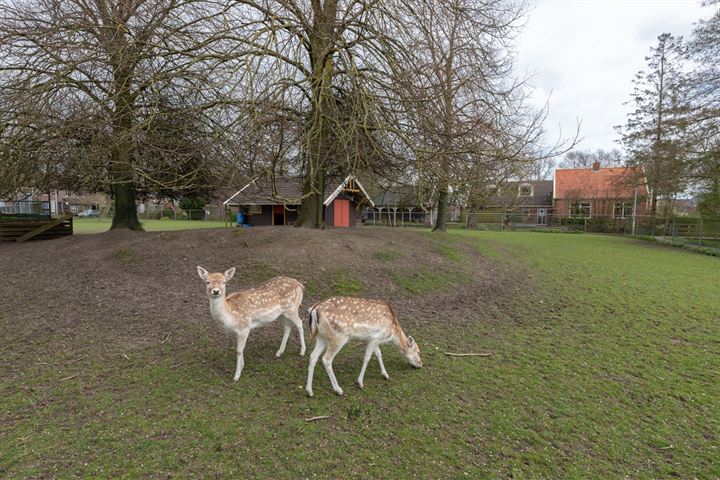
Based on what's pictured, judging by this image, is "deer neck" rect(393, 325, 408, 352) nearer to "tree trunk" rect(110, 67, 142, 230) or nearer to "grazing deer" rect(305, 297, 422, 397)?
"grazing deer" rect(305, 297, 422, 397)

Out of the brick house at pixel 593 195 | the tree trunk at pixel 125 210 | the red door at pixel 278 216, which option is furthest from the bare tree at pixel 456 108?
the brick house at pixel 593 195

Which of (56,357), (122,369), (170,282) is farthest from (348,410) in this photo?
(170,282)

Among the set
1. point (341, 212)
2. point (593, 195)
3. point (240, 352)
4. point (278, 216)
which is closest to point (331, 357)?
point (240, 352)

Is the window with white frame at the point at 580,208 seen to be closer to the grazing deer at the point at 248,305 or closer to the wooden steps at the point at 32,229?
the grazing deer at the point at 248,305

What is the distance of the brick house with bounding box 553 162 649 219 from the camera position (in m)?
36.6

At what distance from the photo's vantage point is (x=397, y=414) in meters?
3.77

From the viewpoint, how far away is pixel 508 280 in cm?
1009

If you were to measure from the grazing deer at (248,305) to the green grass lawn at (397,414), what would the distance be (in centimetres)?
55

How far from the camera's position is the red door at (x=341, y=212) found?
29.9 m

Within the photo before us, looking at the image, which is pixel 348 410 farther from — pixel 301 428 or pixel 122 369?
pixel 122 369

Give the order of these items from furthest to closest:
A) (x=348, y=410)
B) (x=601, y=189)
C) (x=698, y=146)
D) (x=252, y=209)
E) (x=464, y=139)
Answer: (x=601, y=189) → (x=252, y=209) → (x=698, y=146) → (x=464, y=139) → (x=348, y=410)

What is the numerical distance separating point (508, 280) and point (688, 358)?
483 cm

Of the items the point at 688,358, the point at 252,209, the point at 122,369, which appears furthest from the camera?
the point at 252,209

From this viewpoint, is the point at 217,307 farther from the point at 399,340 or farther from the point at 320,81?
the point at 320,81
